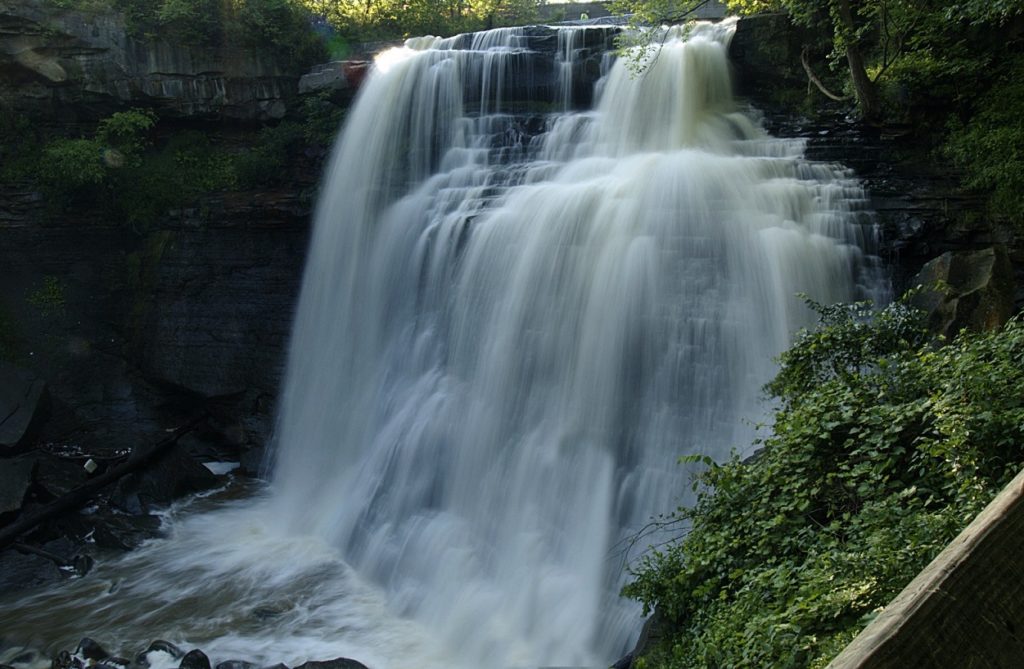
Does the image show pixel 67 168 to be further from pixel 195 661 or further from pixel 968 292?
pixel 968 292

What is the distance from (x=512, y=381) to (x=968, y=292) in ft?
16.4

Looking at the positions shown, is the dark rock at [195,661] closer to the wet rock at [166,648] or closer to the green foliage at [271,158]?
the wet rock at [166,648]

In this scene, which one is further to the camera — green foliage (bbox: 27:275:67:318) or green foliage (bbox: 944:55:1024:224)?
green foliage (bbox: 27:275:67:318)

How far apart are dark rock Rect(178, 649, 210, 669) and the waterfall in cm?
200

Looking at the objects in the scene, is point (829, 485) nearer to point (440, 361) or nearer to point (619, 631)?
point (619, 631)

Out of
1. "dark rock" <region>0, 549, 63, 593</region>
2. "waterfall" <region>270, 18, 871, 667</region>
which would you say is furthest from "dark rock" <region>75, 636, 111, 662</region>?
"waterfall" <region>270, 18, 871, 667</region>

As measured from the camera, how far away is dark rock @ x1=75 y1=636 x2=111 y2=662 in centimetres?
807

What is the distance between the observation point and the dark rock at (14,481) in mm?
11094

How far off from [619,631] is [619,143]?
8.05m

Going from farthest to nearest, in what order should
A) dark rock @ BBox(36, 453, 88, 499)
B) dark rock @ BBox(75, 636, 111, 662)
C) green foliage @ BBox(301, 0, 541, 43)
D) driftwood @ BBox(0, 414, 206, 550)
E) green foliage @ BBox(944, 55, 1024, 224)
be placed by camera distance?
green foliage @ BBox(301, 0, 541, 43) < dark rock @ BBox(36, 453, 88, 499) < driftwood @ BBox(0, 414, 206, 550) < green foliage @ BBox(944, 55, 1024, 224) < dark rock @ BBox(75, 636, 111, 662)

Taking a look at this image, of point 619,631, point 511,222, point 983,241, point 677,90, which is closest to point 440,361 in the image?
point 511,222

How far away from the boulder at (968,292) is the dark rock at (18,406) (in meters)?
12.8

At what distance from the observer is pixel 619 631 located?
729cm

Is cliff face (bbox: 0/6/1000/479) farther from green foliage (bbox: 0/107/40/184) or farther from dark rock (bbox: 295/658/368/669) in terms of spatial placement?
dark rock (bbox: 295/658/368/669)
